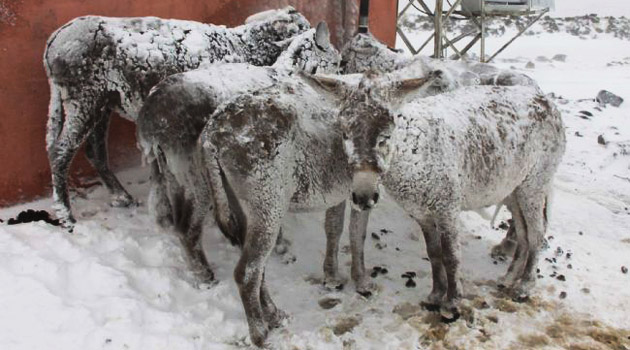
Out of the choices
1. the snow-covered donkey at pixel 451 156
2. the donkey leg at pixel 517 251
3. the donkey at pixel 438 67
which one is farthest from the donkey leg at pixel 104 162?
the donkey leg at pixel 517 251

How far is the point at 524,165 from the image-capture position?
4.59 m

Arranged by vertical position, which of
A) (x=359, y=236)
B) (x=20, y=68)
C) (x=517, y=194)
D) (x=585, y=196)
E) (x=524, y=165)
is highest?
(x=20, y=68)

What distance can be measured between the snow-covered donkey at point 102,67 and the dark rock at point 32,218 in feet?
0.32

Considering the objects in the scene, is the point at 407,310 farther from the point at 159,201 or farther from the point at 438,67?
the point at 438,67

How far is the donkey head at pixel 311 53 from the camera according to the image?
5613mm

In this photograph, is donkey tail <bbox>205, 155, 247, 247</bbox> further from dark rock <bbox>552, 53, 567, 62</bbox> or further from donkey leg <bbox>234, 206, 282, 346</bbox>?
dark rock <bbox>552, 53, 567, 62</bbox>

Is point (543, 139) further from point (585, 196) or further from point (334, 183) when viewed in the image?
point (585, 196)

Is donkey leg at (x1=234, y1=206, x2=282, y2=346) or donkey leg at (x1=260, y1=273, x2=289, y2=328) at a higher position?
donkey leg at (x1=234, y1=206, x2=282, y2=346)

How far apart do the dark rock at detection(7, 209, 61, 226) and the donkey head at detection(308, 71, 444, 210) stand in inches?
119

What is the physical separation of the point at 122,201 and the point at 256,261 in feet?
8.01

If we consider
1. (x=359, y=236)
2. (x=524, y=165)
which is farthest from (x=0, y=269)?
(x=524, y=165)

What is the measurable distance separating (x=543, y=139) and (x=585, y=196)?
3.34 m

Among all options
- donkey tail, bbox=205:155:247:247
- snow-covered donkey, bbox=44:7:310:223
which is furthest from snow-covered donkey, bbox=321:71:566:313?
snow-covered donkey, bbox=44:7:310:223

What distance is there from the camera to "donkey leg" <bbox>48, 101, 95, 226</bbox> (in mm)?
5066
